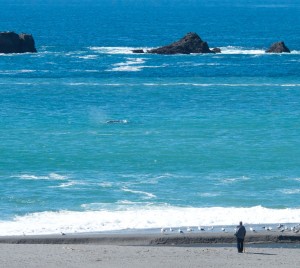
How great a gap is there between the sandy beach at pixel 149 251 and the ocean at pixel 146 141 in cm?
219

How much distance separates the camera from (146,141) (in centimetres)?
5709

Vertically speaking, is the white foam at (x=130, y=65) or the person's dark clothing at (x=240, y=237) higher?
the white foam at (x=130, y=65)

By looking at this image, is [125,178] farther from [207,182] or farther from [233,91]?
[233,91]

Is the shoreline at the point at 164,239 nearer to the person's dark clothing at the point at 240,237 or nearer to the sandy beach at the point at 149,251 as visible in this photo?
the sandy beach at the point at 149,251

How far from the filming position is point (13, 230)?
38.5m

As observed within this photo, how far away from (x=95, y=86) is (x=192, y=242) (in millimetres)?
45798

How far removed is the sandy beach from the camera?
3216 centimetres

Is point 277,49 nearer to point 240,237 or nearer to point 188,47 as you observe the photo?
point 188,47

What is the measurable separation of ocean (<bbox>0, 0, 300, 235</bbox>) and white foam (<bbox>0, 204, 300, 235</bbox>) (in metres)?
0.04

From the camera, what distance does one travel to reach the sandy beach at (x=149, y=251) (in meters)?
32.2

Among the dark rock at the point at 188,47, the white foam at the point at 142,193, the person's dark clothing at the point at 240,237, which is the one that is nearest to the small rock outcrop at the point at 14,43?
the dark rock at the point at 188,47

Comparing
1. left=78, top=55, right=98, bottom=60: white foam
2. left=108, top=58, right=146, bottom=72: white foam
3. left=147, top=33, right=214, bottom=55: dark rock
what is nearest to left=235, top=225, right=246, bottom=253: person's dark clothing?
left=108, top=58, right=146, bottom=72: white foam

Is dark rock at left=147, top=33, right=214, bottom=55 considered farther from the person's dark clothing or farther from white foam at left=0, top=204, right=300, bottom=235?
the person's dark clothing

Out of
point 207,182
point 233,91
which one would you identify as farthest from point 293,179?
point 233,91
